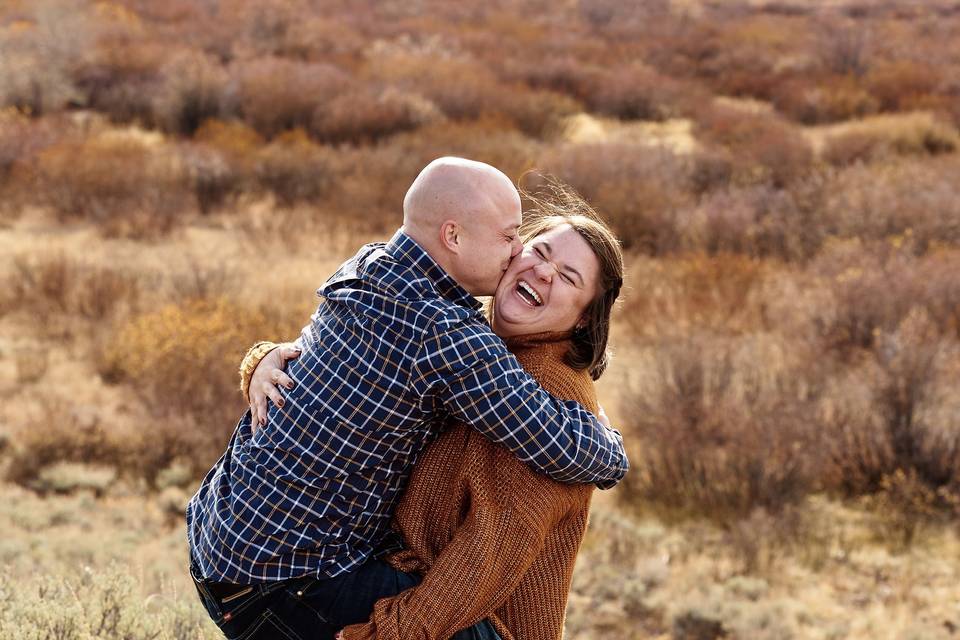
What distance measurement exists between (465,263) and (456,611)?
727 mm

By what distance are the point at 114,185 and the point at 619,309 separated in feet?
38.5

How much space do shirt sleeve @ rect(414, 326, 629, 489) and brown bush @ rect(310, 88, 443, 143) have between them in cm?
1506

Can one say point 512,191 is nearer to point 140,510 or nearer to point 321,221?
point 140,510

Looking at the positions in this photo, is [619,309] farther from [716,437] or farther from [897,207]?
[897,207]

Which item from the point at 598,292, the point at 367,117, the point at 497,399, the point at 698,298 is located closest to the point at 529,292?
the point at 598,292

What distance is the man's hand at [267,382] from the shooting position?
225 cm

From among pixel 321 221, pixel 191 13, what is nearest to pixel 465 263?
pixel 321 221

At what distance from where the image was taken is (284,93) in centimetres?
1823

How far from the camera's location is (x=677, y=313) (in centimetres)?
989

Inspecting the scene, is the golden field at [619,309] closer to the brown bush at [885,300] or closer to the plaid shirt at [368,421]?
the brown bush at [885,300]

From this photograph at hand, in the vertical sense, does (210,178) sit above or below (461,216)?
below

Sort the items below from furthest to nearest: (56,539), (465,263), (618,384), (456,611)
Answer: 1. (618,384)
2. (56,539)
3. (465,263)
4. (456,611)

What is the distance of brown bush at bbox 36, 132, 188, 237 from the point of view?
1273 centimetres

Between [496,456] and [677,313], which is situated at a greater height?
[496,456]
